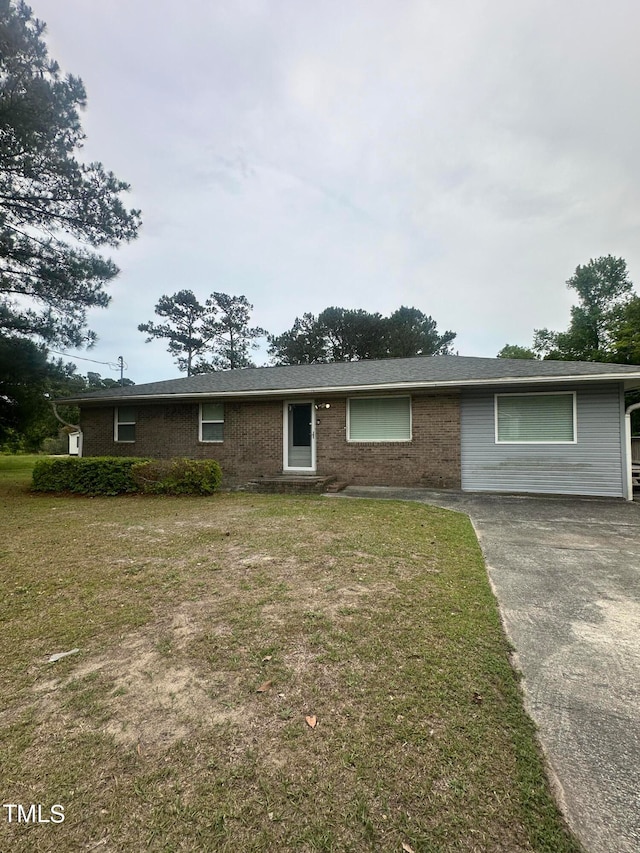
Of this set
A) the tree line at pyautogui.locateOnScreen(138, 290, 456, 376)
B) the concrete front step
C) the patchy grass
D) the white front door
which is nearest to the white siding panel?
the concrete front step

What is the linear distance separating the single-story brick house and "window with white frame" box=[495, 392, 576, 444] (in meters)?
0.02

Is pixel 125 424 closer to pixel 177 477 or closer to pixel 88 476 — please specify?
pixel 88 476

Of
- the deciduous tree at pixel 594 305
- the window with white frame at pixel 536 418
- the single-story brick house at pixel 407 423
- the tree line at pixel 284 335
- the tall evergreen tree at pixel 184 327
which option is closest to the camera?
the single-story brick house at pixel 407 423

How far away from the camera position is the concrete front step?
30.0 ft

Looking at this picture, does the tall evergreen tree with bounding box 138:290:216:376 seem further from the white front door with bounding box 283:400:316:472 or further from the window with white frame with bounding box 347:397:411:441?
the window with white frame with bounding box 347:397:411:441

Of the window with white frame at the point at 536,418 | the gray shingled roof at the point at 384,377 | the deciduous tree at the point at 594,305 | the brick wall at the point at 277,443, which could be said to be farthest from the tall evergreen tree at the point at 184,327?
the window with white frame at the point at 536,418

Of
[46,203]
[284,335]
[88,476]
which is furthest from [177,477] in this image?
[284,335]

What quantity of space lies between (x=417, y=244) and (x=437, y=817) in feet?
57.4

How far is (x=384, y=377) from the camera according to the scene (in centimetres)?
1004

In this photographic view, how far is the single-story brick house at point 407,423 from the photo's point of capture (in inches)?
329

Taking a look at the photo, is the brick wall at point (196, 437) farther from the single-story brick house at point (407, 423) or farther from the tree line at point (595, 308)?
the tree line at point (595, 308)

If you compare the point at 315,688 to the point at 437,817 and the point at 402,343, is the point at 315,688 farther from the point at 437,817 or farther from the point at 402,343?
the point at 402,343

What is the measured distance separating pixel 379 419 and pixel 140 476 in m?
5.98

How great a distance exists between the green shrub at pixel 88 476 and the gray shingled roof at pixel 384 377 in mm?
2578
